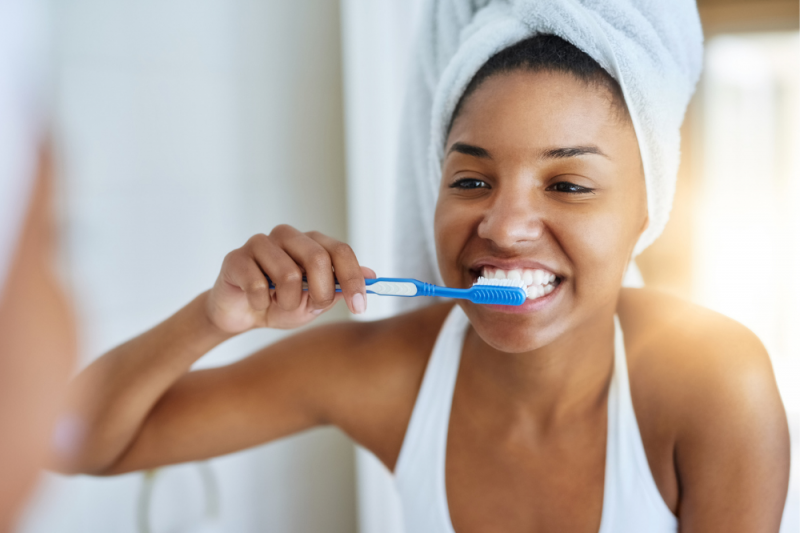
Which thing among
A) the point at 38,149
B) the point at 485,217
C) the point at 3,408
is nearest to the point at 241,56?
the point at 38,149

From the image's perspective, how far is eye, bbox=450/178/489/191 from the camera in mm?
611

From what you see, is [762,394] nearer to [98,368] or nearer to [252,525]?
[98,368]

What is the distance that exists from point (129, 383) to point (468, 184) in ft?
1.42

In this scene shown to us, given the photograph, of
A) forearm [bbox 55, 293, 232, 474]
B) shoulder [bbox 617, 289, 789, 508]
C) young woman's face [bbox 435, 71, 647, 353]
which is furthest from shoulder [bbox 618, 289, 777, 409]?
forearm [bbox 55, 293, 232, 474]

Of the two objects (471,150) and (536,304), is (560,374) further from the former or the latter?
(471,150)

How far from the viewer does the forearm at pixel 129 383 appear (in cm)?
67

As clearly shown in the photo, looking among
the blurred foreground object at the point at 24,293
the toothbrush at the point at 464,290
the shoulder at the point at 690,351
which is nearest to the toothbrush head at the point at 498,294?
the toothbrush at the point at 464,290

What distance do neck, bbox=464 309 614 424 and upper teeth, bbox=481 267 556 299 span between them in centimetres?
10

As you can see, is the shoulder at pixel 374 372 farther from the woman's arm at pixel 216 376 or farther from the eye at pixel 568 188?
the eye at pixel 568 188

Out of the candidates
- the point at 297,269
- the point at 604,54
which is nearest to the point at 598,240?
the point at 604,54

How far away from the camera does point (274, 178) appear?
104 centimetres

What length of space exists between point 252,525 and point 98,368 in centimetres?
53

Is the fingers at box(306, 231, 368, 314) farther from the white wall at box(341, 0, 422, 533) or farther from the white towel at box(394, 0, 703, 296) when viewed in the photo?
the white wall at box(341, 0, 422, 533)

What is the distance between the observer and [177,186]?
0.90 meters
